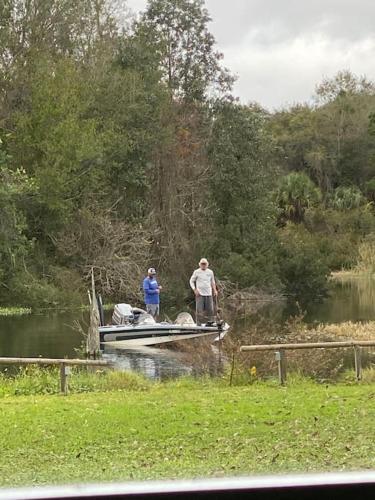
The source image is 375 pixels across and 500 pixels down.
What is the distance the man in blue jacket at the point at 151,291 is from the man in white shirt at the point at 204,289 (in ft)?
5.43

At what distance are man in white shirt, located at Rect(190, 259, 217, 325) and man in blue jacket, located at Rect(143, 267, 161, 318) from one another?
1.65 m

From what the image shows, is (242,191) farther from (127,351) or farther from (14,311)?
(127,351)

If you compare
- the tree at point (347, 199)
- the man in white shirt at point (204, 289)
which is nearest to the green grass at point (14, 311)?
the man in white shirt at point (204, 289)

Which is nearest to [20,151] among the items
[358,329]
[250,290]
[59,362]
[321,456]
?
[250,290]

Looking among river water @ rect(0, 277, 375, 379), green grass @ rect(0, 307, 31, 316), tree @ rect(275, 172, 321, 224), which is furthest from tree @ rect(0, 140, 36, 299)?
tree @ rect(275, 172, 321, 224)

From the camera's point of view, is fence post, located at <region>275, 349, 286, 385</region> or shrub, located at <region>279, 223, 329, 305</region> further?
shrub, located at <region>279, 223, 329, 305</region>

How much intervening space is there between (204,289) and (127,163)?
17.9 meters

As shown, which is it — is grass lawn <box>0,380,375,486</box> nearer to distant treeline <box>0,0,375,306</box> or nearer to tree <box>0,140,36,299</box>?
tree <box>0,140,36,299</box>

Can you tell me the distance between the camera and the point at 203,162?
37062mm

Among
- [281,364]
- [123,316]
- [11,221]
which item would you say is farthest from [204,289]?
[11,221]

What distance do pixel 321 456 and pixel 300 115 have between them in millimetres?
55546

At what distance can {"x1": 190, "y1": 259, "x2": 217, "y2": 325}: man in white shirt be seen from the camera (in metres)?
18.3

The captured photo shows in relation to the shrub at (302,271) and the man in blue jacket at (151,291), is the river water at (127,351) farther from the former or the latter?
the man in blue jacket at (151,291)

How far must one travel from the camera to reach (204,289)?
18484 millimetres
